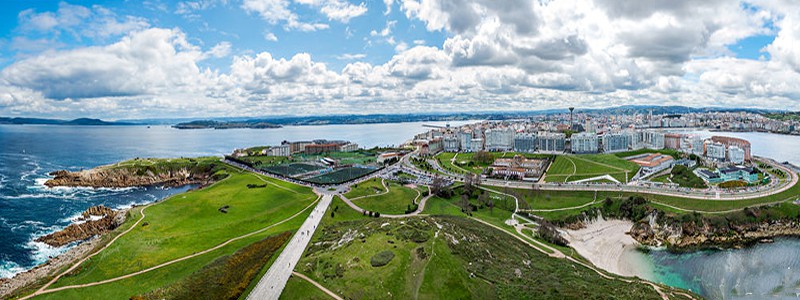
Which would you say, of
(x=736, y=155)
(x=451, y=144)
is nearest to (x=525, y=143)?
(x=451, y=144)

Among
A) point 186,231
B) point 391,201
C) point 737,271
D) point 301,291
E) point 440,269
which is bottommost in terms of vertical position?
point 737,271

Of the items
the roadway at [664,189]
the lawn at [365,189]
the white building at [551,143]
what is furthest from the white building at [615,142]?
the lawn at [365,189]

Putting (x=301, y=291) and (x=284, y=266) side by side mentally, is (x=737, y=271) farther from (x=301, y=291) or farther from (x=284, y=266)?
(x=284, y=266)

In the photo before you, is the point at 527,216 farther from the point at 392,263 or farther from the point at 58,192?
the point at 58,192

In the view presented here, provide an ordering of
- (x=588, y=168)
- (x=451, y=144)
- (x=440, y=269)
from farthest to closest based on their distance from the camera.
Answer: (x=451, y=144)
(x=588, y=168)
(x=440, y=269)

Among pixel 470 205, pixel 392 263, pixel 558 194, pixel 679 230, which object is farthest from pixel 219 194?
pixel 679 230

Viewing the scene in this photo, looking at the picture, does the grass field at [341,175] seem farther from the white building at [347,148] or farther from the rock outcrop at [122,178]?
the white building at [347,148]
